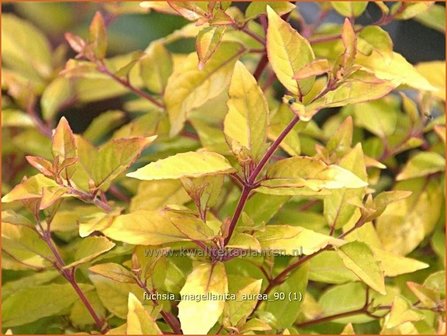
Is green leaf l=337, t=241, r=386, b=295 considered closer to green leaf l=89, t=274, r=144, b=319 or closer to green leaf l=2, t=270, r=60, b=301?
green leaf l=89, t=274, r=144, b=319

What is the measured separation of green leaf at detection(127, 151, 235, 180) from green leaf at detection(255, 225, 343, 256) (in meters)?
0.08

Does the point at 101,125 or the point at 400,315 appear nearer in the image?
the point at 400,315

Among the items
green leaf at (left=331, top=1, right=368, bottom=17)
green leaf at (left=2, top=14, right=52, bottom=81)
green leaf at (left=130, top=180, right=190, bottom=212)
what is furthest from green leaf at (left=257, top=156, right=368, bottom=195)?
green leaf at (left=2, top=14, right=52, bottom=81)

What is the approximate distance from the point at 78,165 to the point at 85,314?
17 centimetres

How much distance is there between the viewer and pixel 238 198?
85 cm

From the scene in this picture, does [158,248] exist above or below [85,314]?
above

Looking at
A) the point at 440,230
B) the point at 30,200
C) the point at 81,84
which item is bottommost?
A: the point at 440,230

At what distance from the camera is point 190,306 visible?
63 centimetres

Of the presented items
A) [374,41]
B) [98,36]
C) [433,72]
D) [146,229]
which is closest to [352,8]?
[374,41]

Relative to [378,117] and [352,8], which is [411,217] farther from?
[352,8]

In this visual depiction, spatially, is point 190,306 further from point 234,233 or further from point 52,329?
Result: point 52,329

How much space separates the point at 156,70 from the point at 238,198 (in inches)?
11.3

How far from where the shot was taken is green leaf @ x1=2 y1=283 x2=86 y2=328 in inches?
31.8

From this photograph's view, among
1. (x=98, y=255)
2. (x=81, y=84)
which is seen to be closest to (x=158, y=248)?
(x=98, y=255)
